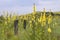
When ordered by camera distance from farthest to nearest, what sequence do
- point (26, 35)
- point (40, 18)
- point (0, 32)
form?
point (0, 32), point (26, 35), point (40, 18)

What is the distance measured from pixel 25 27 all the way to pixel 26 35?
133 cm

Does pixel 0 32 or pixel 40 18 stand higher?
pixel 40 18

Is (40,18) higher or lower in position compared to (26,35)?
higher

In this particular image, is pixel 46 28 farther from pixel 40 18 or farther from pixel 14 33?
pixel 14 33

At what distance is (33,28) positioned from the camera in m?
9.09

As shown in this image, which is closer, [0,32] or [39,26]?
[39,26]

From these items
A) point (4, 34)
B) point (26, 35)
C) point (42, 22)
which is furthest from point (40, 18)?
point (4, 34)

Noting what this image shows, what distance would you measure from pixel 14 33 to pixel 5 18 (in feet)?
2.31

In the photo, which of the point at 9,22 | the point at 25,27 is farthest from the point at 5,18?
the point at 25,27

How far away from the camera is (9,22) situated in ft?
33.4

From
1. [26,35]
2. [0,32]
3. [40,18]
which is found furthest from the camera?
[0,32]

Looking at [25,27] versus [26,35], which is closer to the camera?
[26,35]

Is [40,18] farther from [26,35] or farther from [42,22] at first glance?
[26,35]

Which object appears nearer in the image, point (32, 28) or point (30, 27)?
point (32, 28)
